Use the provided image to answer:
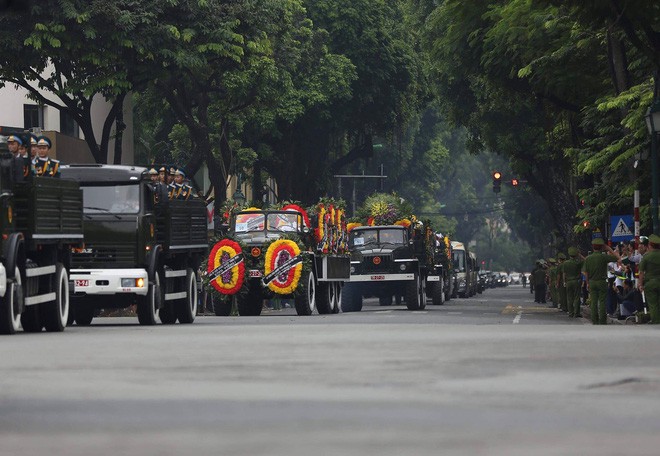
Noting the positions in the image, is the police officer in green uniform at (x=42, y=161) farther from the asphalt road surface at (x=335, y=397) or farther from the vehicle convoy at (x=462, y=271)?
the vehicle convoy at (x=462, y=271)

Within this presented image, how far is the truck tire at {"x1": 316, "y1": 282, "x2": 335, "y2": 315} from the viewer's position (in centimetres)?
4219

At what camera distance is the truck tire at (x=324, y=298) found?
42.2 m

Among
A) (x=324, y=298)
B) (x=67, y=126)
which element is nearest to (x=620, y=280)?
(x=324, y=298)

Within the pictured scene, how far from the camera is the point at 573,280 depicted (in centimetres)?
4312

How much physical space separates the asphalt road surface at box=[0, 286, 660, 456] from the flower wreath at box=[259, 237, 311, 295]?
60.1 ft

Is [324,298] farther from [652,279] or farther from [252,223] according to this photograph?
[652,279]

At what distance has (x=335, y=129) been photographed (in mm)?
71188

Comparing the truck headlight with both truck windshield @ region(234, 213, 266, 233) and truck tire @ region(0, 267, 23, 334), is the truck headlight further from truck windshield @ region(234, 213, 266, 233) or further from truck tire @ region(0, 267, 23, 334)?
truck windshield @ region(234, 213, 266, 233)

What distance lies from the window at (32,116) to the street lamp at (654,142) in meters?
25.5

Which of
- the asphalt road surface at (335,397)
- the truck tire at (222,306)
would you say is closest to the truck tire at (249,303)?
the truck tire at (222,306)

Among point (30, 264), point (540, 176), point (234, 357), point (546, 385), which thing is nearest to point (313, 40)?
point (540, 176)

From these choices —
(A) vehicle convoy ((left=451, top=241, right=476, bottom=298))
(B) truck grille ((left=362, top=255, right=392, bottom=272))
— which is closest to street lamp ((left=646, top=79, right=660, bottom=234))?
(B) truck grille ((left=362, top=255, right=392, bottom=272))

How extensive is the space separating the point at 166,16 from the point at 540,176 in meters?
25.5

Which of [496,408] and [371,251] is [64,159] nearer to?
[371,251]
